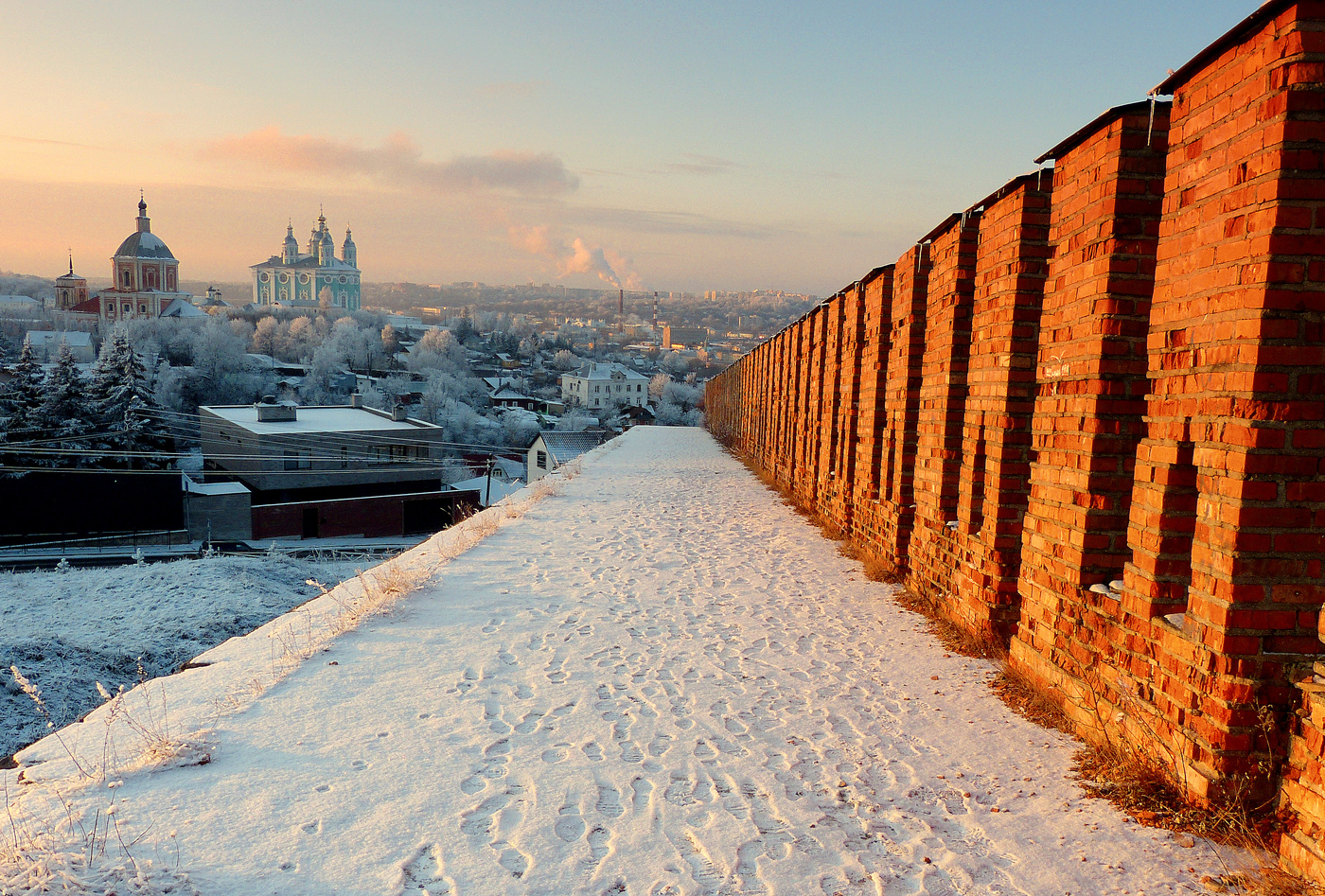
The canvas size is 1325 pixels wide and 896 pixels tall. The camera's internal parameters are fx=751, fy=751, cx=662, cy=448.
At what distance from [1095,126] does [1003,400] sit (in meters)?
1.61

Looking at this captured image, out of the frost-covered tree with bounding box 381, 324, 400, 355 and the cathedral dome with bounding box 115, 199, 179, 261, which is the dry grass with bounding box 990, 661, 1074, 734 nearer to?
the frost-covered tree with bounding box 381, 324, 400, 355

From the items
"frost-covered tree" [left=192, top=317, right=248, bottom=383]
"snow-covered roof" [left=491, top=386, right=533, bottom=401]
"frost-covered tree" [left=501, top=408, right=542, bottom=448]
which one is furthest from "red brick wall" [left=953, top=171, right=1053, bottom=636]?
"snow-covered roof" [left=491, top=386, right=533, bottom=401]

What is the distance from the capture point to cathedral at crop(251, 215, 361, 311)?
177375mm

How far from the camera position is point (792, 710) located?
150 inches

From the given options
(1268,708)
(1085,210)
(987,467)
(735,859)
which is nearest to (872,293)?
(987,467)

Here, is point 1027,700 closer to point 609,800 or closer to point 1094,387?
point 1094,387

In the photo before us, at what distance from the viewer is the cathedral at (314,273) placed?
17738 centimetres

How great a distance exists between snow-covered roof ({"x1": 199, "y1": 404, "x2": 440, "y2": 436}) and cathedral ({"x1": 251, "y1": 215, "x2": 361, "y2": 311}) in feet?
478

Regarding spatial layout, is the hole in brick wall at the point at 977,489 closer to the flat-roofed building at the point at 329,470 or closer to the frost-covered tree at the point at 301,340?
the flat-roofed building at the point at 329,470

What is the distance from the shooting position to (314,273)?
177m

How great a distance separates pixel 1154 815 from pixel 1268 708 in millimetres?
552

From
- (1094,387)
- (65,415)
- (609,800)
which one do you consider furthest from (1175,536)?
(65,415)

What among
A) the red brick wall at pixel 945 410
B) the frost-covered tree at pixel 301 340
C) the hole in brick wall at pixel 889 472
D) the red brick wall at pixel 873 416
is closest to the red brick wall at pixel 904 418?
the hole in brick wall at pixel 889 472

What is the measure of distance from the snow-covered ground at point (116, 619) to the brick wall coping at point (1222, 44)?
10183 mm
